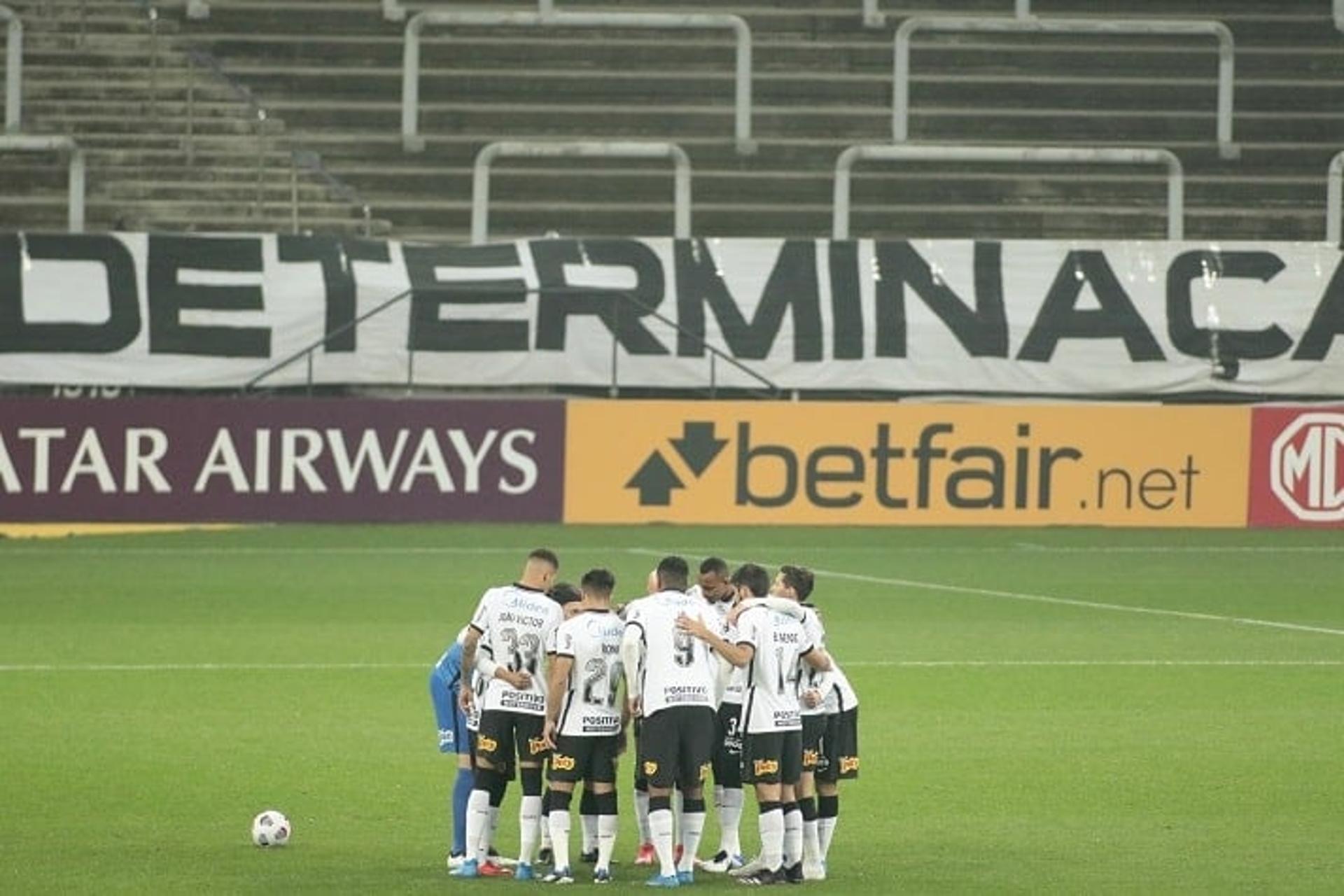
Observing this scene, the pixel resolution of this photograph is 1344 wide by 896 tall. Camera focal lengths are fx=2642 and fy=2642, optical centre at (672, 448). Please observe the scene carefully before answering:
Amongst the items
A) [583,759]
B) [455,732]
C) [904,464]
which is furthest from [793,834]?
[904,464]

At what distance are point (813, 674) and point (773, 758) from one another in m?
0.55

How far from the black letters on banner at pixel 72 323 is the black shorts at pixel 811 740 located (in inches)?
814

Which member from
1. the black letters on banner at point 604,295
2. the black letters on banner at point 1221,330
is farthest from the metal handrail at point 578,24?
the black letters on banner at point 1221,330

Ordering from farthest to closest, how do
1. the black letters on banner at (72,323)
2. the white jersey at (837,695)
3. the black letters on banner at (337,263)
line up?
the black letters on banner at (337,263) < the black letters on banner at (72,323) < the white jersey at (837,695)

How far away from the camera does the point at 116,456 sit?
101 feet

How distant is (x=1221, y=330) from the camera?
3366cm

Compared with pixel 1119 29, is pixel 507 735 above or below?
below

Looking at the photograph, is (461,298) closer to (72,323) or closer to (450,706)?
(72,323)

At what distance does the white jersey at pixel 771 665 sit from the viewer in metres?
→ 12.7

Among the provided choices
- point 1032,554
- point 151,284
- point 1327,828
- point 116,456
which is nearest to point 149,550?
point 116,456

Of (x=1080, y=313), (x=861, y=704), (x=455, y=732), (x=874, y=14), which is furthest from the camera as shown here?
(x=874, y=14)

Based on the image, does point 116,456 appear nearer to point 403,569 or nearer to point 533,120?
point 403,569

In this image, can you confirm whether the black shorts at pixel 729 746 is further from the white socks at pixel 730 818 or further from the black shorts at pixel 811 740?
the black shorts at pixel 811 740

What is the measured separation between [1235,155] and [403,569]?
644 inches
